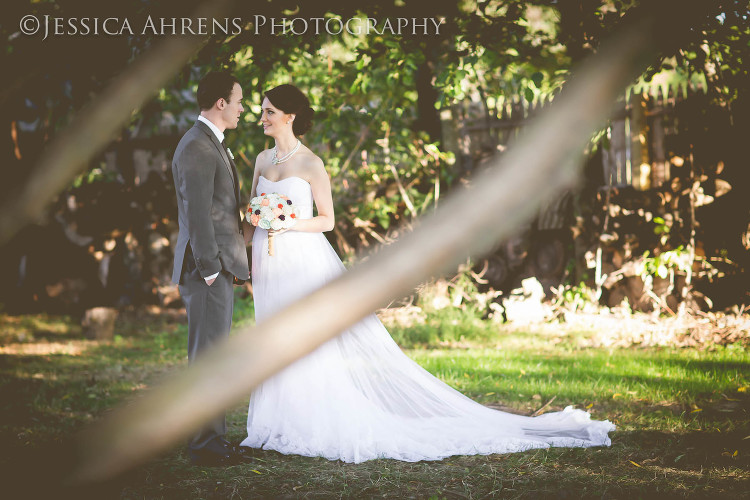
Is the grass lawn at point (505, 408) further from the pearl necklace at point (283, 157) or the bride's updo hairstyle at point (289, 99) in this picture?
the bride's updo hairstyle at point (289, 99)

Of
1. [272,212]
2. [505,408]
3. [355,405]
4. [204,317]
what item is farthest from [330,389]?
[505,408]

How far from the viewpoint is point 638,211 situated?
9.61 metres

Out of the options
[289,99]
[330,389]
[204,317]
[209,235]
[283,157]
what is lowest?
[330,389]

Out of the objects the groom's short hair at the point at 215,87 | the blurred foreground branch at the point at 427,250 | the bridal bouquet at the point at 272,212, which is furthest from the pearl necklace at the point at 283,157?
the blurred foreground branch at the point at 427,250

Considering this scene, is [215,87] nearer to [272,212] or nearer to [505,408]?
[272,212]

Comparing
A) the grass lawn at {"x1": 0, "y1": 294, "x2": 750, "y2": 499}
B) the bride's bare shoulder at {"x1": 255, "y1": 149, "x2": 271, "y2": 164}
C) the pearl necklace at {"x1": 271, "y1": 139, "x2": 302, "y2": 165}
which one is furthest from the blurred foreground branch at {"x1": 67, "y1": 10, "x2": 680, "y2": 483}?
the bride's bare shoulder at {"x1": 255, "y1": 149, "x2": 271, "y2": 164}

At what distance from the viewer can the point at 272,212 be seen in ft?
14.2

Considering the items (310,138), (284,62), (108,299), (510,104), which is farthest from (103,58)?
(510,104)

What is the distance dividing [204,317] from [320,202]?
115cm

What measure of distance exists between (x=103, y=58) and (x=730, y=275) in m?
7.71

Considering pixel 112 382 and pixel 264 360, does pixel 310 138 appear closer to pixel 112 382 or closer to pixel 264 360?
pixel 112 382

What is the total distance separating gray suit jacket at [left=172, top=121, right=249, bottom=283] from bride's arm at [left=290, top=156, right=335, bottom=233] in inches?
20.5

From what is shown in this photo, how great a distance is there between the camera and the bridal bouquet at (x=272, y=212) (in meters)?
4.32

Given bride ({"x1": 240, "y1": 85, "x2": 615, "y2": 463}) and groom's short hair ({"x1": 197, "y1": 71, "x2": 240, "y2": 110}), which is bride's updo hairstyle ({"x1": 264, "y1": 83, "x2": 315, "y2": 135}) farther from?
groom's short hair ({"x1": 197, "y1": 71, "x2": 240, "y2": 110})
